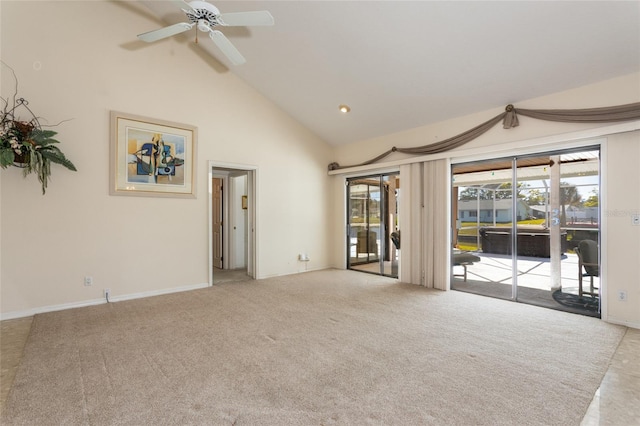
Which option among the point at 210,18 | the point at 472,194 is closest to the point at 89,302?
the point at 210,18

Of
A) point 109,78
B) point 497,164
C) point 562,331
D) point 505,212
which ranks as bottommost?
point 562,331

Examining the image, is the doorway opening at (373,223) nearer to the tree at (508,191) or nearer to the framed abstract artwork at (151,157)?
the tree at (508,191)

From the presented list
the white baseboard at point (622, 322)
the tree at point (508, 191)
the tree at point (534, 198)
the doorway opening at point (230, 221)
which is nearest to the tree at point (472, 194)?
the tree at point (508, 191)

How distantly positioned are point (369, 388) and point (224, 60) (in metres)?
5.42

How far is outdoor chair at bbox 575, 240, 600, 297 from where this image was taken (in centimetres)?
399

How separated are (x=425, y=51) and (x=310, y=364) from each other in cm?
391

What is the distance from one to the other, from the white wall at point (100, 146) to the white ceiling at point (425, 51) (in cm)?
49

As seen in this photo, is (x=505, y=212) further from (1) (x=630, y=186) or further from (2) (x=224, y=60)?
(2) (x=224, y=60)

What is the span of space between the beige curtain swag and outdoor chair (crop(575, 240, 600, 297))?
5.07ft

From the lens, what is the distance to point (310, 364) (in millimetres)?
2627

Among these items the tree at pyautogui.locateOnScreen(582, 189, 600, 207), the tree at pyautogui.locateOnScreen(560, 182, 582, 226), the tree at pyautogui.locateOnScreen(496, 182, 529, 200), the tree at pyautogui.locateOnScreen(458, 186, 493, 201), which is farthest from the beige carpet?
the tree at pyautogui.locateOnScreen(458, 186, 493, 201)

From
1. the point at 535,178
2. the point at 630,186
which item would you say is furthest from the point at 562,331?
the point at 535,178

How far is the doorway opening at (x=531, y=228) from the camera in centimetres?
403

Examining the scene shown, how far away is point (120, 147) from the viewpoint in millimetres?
4523
